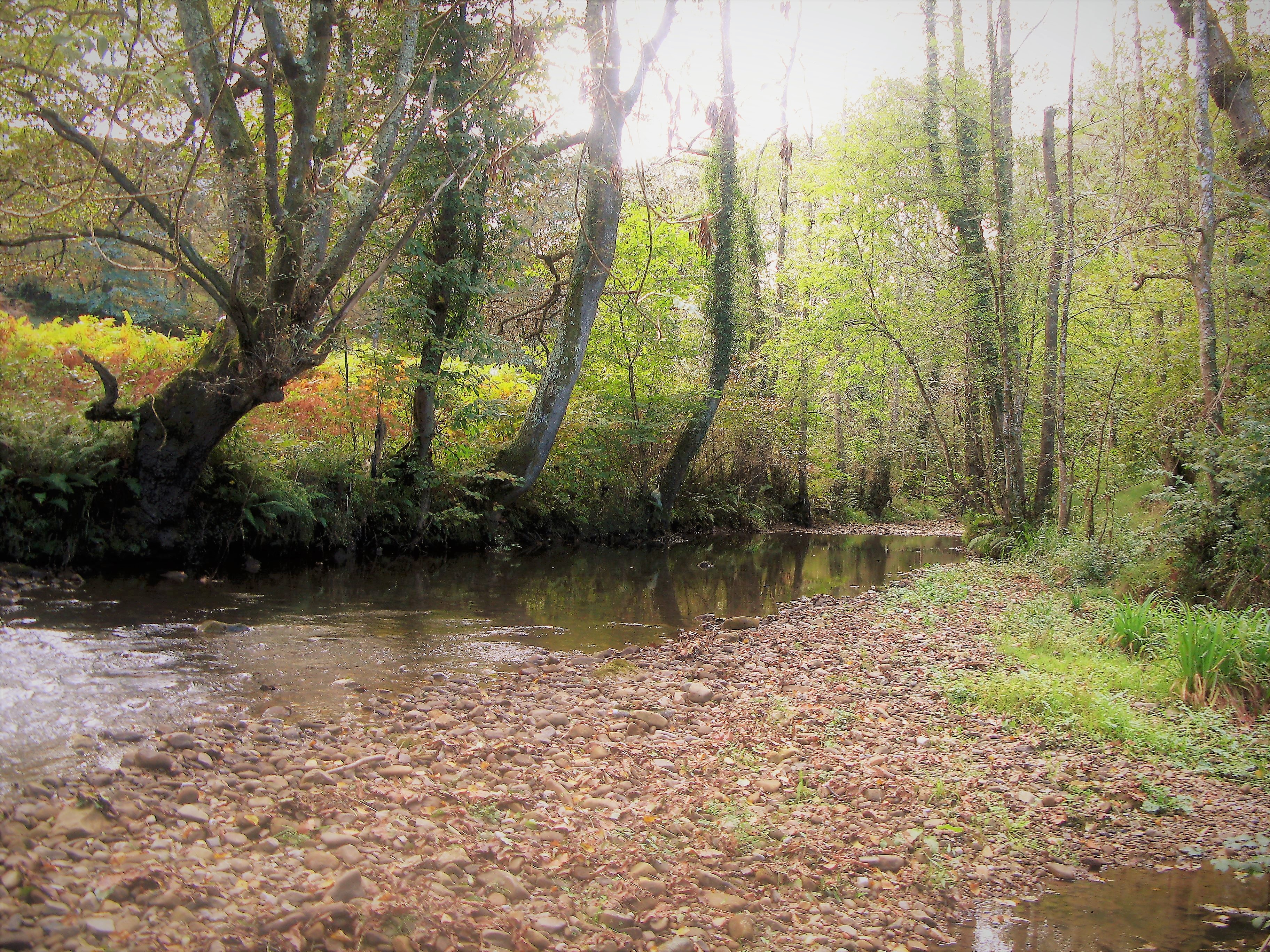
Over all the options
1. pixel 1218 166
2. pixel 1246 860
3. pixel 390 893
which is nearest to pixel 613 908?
pixel 390 893

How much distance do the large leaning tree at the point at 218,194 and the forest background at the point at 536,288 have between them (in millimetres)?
58

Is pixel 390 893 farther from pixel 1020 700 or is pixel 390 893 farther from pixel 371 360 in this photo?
pixel 371 360

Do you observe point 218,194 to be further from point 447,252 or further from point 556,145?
point 556,145

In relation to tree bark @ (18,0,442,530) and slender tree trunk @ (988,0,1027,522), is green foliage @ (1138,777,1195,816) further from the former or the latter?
slender tree trunk @ (988,0,1027,522)

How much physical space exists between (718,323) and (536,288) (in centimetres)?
582

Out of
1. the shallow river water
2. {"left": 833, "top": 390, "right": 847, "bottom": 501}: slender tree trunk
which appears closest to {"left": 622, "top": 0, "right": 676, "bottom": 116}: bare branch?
the shallow river water

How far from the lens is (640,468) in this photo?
1836cm

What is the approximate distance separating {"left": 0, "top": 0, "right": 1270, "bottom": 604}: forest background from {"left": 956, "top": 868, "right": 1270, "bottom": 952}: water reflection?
389 centimetres

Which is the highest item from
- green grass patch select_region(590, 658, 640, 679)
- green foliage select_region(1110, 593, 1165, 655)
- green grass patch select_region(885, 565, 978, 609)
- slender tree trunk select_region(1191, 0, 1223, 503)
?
slender tree trunk select_region(1191, 0, 1223, 503)

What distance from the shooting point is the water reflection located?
3037mm

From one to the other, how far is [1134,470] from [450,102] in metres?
12.2

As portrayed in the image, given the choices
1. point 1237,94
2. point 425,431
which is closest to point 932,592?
point 1237,94

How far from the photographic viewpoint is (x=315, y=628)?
7.14m

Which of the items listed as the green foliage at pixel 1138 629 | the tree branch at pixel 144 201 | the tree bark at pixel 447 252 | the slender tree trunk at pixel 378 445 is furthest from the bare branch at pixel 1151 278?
the slender tree trunk at pixel 378 445
